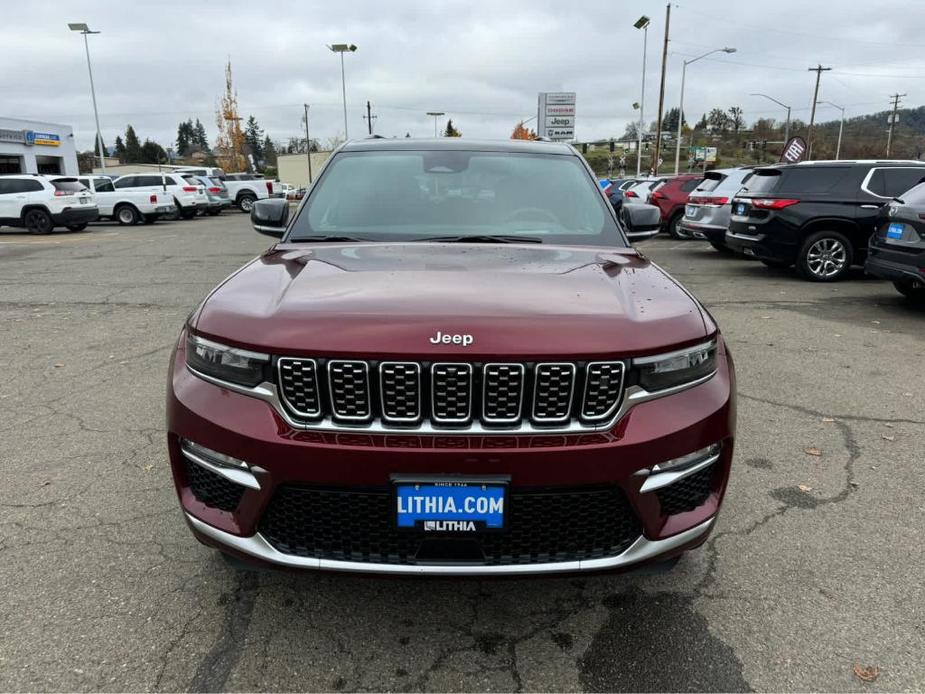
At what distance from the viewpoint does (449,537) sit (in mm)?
2100

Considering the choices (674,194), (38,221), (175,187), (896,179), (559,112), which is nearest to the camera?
(896,179)

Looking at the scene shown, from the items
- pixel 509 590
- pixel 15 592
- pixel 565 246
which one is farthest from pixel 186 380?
pixel 565 246

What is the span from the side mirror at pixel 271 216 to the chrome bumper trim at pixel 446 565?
86.8 inches

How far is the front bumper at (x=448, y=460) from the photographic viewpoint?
2031 mm

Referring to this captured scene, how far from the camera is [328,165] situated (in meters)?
3.86

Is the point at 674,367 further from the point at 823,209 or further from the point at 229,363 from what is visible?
the point at 823,209

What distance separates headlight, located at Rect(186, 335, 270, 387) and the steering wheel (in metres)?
1.71

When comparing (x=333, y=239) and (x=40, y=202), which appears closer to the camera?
(x=333, y=239)

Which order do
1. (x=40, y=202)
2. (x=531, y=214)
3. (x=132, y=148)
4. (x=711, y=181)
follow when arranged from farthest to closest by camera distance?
(x=132, y=148) → (x=40, y=202) → (x=711, y=181) → (x=531, y=214)

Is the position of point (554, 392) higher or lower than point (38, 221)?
higher

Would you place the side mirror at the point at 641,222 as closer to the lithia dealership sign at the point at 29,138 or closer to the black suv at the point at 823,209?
the black suv at the point at 823,209

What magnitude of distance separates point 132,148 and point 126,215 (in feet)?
318

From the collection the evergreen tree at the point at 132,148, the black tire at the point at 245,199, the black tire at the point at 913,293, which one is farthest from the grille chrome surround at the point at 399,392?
the evergreen tree at the point at 132,148

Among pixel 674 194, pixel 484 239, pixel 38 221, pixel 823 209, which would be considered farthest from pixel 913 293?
pixel 38 221
